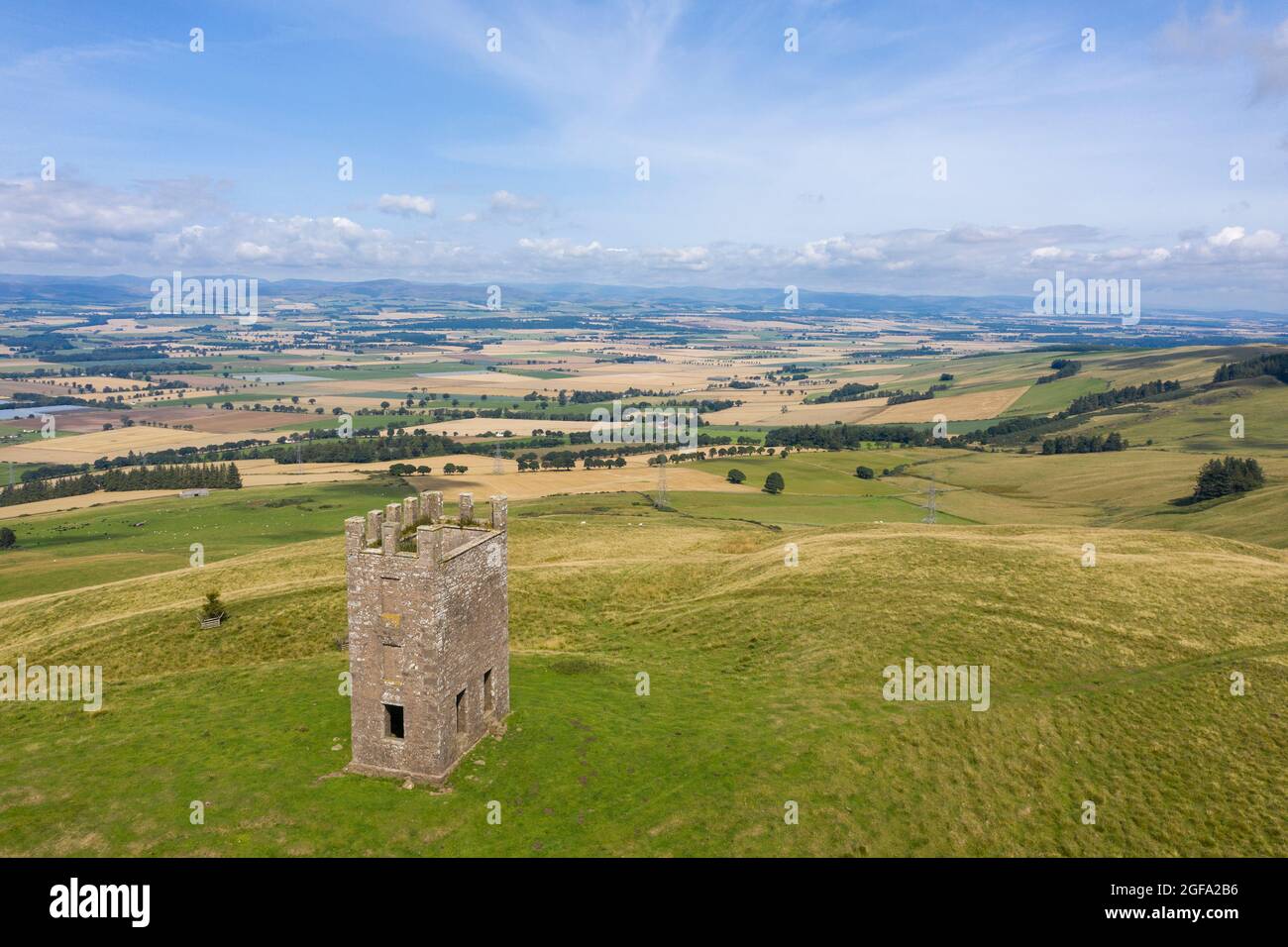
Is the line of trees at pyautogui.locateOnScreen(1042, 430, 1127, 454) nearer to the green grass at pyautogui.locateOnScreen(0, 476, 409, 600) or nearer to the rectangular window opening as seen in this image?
the green grass at pyautogui.locateOnScreen(0, 476, 409, 600)

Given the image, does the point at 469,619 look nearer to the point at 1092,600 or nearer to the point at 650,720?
the point at 650,720

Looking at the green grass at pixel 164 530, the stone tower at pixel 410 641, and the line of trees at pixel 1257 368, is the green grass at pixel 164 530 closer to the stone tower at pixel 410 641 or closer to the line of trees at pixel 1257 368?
the stone tower at pixel 410 641

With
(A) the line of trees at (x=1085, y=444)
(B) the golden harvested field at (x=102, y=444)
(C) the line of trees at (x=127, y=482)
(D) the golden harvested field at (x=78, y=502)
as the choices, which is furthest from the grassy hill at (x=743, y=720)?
(B) the golden harvested field at (x=102, y=444)

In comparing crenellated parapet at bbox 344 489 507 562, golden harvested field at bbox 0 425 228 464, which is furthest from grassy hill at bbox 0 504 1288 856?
golden harvested field at bbox 0 425 228 464

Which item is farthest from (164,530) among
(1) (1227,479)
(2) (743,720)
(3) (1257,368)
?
(3) (1257,368)

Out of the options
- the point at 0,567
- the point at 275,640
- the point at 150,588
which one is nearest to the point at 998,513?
the point at 275,640

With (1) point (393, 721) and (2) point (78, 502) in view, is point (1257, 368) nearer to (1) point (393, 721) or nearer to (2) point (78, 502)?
(1) point (393, 721)
